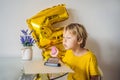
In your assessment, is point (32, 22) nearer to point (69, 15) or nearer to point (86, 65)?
point (69, 15)

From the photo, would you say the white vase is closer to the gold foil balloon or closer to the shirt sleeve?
the gold foil balloon

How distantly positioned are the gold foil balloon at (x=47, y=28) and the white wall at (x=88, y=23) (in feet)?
0.38

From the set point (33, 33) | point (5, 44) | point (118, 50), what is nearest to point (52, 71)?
point (33, 33)

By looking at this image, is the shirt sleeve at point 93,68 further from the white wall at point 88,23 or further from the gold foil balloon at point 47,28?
the white wall at point 88,23

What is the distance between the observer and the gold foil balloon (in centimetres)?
176

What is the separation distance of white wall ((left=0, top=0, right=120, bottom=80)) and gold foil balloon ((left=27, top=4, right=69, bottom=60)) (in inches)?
4.6

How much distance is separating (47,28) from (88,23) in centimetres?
50

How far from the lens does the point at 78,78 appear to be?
1.39m

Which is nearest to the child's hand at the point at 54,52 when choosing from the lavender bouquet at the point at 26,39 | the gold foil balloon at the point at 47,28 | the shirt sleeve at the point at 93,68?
the gold foil balloon at the point at 47,28

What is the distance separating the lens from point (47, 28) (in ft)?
5.81

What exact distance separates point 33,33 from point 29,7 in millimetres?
275

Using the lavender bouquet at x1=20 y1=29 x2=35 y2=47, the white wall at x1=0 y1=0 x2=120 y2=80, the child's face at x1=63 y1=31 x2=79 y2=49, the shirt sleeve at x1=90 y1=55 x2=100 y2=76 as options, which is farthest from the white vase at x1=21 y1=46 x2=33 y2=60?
the shirt sleeve at x1=90 y1=55 x2=100 y2=76

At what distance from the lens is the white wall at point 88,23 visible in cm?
184

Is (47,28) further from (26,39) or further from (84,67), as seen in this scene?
(84,67)
